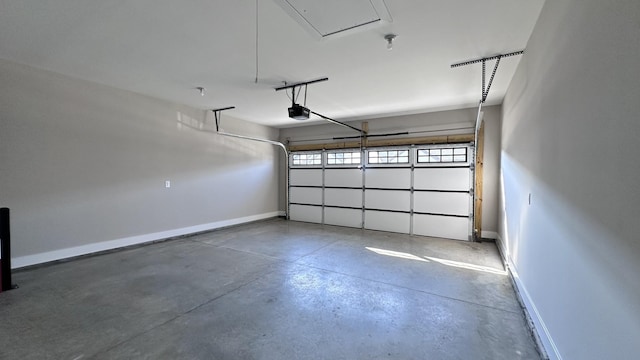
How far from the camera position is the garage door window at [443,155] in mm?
5559

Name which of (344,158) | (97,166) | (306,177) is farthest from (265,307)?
(306,177)

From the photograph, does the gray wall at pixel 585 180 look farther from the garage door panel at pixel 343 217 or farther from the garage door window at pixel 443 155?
the garage door panel at pixel 343 217

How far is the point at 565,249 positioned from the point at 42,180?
586 cm

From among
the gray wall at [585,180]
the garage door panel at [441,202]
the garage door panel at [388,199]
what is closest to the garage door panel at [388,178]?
the garage door panel at [388,199]

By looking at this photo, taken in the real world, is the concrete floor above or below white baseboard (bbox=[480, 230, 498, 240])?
below

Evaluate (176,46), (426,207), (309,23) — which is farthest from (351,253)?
(176,46)

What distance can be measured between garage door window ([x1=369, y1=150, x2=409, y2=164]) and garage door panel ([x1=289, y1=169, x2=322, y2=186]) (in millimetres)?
1574

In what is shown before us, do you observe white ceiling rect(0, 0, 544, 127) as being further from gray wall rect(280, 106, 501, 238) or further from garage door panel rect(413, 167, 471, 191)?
garage door panel rect(413, 167, 471, 191)

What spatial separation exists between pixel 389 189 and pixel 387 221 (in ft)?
2.55

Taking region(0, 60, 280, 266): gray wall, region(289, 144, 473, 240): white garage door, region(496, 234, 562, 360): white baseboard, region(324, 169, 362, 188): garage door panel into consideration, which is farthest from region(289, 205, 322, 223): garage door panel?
region(496, 234, 562, 360): white baseboard

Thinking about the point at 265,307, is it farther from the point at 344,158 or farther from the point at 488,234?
the point at 344,158

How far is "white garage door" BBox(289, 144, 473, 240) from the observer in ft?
18.2

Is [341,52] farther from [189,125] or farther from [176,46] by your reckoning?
[189,125]

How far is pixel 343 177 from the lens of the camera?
6.93 meters
